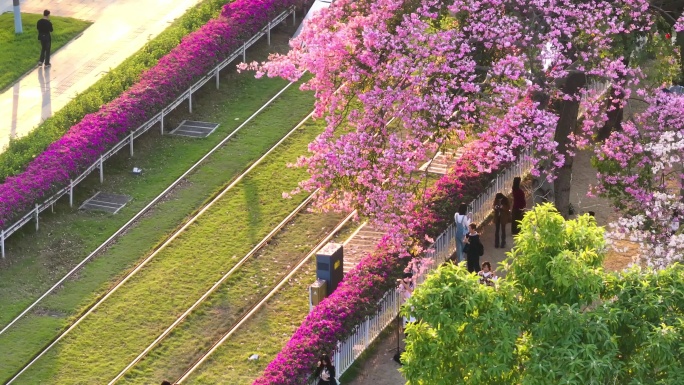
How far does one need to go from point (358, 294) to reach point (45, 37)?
15.0 meters

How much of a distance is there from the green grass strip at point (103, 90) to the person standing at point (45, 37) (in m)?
0.38

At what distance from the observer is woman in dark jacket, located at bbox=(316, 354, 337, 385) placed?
87.5 ft

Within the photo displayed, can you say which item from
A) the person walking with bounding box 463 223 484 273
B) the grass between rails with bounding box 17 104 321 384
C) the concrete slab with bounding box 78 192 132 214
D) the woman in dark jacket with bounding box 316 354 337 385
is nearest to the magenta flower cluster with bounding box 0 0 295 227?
the concrete slab with bounding box 78 192 132 214

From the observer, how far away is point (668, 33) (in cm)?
3195

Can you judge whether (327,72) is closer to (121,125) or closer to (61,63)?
(121,125)

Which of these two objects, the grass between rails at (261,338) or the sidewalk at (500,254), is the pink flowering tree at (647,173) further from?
the grass between rails at (261,338)

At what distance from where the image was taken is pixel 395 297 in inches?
1169

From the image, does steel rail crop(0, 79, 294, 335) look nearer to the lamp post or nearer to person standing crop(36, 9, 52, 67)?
person standing crop(36, 9, 52, 67)

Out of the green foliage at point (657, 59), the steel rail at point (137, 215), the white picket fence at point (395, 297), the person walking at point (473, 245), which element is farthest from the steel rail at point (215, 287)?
the green foliage at point (657, 59)

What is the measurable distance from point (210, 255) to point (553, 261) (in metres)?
12.5

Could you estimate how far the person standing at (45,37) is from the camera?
40031mm

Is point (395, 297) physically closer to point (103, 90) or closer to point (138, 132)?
point (138, 132)

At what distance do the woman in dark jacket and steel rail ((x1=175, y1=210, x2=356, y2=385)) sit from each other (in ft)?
10.2

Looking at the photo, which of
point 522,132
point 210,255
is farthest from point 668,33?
point 210,255
